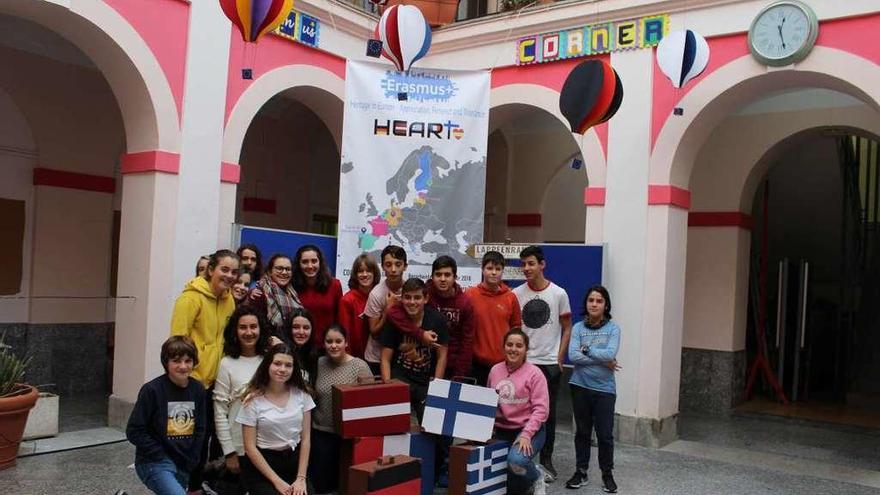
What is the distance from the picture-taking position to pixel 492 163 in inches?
482

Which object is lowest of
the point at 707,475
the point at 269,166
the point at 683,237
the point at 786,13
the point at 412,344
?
the point at 707,475

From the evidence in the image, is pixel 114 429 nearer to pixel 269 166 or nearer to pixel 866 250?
pixel 269 166

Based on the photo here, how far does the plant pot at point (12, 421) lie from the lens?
5719mm

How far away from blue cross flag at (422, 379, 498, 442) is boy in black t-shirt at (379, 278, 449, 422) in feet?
1.07

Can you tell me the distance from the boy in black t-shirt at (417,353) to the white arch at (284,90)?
327cm

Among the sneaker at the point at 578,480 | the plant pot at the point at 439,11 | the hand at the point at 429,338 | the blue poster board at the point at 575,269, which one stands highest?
the plant pot at the point at 439,11

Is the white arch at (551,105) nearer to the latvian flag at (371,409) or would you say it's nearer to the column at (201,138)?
the column at (201,138)

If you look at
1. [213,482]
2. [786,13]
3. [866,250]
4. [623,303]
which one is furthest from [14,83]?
[866,250]

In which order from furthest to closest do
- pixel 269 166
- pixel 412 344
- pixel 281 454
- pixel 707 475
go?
pixel 269 166
pixel 707 475
pixel 412 344
pixel 281 454

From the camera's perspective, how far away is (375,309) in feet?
18.3

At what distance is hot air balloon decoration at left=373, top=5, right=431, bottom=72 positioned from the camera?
712 cm

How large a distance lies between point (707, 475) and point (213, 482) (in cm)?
434

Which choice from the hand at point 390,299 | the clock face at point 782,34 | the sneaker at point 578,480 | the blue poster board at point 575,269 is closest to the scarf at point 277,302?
the hand at point 390,299

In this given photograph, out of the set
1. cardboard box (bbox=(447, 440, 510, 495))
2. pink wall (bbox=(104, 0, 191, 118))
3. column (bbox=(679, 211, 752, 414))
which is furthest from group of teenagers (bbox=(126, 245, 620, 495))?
column (bbox=(679, 211, 752, 414))
